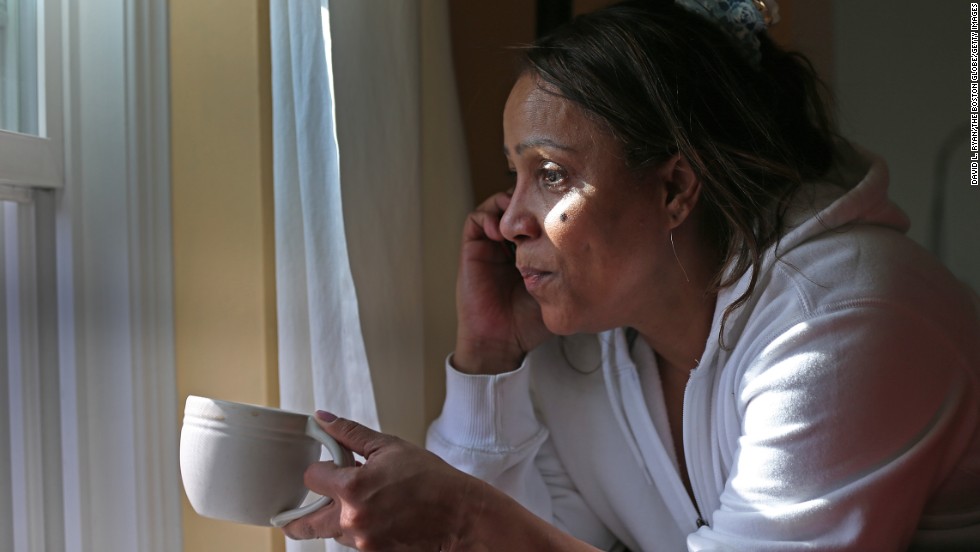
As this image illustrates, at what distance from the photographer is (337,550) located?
1.02m

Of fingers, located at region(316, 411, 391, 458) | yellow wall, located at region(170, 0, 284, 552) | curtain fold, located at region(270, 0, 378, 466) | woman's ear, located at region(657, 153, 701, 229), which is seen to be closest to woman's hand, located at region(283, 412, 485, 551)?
fingers, located at region(316, 411, 391, 458)

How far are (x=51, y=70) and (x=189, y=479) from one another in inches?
22.2

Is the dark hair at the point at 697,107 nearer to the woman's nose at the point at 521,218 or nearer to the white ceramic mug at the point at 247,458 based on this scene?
the woman's nose at the point at 521,218

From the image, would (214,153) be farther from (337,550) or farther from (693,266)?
(693,266)

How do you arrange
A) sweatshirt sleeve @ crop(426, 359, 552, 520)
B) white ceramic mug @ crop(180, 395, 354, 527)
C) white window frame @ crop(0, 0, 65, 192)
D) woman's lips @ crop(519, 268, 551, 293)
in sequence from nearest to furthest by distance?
white ceramic mug @ crop(180, 395, 354, 527)
white window frame @ crop(0, 0, 65, 192)
woman's lips @ crop(519, 268, 551, 293)
sweatshirt sleeve @ crop(426, 359, 552, 520)

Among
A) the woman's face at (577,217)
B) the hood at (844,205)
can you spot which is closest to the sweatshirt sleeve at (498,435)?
the woman's face at (577,217)

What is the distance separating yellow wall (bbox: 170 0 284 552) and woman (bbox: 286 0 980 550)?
30cm

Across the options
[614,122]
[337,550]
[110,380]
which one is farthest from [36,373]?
[614,122]

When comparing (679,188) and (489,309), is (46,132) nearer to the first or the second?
(489,309)

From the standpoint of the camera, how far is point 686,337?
3.72 ft

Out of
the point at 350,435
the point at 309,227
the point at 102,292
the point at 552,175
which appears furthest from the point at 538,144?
→ the point at 102,292

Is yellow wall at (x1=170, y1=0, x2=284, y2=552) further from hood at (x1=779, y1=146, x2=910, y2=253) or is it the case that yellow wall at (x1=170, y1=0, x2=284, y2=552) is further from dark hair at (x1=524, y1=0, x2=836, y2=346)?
hood at (x1=779, y1=146, x2=910, y2=253)

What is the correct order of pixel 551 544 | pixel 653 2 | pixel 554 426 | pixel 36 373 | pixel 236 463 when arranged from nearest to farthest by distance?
pixel 236 463
pixel 551 544
pixel 36 373
pixel 653 2
pixel 554 426

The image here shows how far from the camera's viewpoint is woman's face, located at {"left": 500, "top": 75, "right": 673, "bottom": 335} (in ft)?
3.30
